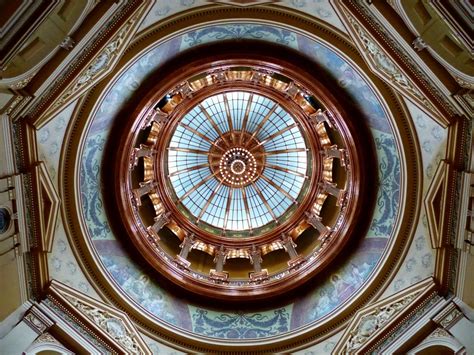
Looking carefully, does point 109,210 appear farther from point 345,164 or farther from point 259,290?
point 345,164

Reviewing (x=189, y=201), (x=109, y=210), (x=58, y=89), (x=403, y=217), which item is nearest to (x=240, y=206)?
(x=189, y=201)

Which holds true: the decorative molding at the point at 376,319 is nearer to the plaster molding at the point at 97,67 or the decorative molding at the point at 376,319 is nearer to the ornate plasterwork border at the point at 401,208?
the ornate plasterwork border at the point at 401,208

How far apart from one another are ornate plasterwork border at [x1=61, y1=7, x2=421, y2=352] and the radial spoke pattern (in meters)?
6.81

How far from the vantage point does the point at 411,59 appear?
10359mm

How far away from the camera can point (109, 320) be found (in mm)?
14039

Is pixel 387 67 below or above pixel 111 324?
above

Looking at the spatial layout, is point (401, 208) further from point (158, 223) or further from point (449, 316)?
point (158, 223)

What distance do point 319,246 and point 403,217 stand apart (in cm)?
382

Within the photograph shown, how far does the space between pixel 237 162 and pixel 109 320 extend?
407 inches

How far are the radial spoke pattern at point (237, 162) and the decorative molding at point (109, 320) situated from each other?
7.72m

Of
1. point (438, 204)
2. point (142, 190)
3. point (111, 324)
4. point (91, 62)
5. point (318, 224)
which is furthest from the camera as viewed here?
point (318, 224)

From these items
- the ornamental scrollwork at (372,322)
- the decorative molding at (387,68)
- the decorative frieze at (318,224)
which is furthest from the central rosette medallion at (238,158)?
the decorative molding at (387,68)

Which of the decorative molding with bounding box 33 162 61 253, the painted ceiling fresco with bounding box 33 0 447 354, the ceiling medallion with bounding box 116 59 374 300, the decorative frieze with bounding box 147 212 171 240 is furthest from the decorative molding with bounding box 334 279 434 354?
the decorative molding with bounding box 33 162 61 253

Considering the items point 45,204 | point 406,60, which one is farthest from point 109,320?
point 406,60
